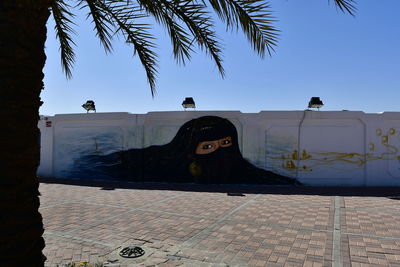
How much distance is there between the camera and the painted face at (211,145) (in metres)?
11.3

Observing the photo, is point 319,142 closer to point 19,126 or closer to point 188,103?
point 188,103

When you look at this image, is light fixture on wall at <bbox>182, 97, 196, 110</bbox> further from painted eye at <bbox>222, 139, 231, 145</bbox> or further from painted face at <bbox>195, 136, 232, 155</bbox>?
painted eye at <bbox>222, 139, 231, 145</bbox>

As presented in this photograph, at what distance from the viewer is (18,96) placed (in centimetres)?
203

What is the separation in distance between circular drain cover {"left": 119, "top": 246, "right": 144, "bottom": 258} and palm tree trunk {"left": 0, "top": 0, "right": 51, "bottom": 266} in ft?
5.99

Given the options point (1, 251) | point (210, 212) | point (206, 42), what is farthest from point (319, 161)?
point (1, 251)

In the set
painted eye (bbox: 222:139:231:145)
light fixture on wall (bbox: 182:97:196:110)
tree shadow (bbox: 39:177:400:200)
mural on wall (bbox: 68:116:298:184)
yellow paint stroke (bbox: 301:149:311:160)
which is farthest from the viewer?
light fixture on wall (bbox: 182:97:196:110)

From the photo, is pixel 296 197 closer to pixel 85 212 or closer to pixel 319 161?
pixel 319 161

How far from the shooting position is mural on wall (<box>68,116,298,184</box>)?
1121cm

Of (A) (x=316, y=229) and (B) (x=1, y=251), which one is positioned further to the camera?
(A) (x=316, y=229)

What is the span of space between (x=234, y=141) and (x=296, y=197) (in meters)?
3.55

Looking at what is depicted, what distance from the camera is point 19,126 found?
2.04m

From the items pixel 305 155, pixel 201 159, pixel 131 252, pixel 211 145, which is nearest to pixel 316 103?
pixel 305 155

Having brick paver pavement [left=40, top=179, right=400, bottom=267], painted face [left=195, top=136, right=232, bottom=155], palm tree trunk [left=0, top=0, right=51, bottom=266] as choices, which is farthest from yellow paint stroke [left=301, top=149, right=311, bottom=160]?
palm tree trunk [left=0, top=0, right=51, bottom=266]

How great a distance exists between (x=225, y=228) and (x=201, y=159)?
247 inches
